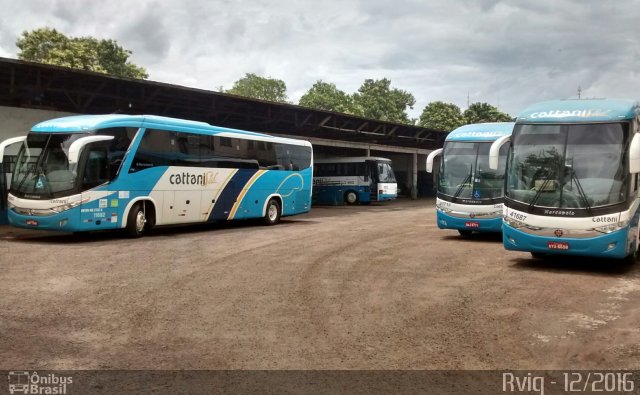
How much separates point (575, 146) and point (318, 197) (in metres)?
26.8

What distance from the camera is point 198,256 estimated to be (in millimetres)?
11078

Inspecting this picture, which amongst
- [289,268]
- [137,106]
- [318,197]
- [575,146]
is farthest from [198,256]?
[318,197]

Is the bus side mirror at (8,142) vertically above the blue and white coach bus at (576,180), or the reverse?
the bus side mirror at (8,142)

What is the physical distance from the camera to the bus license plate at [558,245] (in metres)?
9.44

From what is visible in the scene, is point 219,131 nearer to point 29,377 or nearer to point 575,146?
point 575,146

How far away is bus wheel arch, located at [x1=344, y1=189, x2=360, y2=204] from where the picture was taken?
34.7 metres

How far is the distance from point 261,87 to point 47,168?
73.0 m

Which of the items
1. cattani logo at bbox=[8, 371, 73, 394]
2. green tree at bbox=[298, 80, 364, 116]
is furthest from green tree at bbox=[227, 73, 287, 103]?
cattani logo at bbox=[8, 371, 73, 394]

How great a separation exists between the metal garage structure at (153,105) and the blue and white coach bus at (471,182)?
432 inches

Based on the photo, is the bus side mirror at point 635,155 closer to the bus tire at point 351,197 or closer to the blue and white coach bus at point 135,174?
the blue and white coach bus at point 135,174

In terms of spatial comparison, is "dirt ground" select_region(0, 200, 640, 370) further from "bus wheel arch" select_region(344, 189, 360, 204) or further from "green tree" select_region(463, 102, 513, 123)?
"green tree" select_region(463, 102, 513, 123)

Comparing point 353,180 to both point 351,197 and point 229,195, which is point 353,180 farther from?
point 229,195

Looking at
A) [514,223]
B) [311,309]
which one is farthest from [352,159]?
[311,309]

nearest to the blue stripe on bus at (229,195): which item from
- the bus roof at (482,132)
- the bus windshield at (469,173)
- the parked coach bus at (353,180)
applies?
the bus windshield at (469,173)
